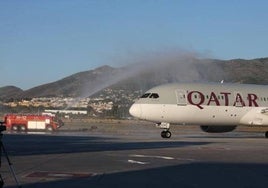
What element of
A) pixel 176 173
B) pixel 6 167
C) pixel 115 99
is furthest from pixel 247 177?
pixel 115 99

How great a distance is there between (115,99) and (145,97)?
105m

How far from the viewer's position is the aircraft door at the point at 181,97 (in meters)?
42.0

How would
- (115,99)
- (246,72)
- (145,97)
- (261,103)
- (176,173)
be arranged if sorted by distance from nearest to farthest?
(176,173)
(145,97)
(261,103)
(115,99)
(246,72)

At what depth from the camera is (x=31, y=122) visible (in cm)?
6775

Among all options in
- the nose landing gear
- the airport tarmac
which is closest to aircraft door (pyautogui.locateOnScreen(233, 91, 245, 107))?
the nose landing gear

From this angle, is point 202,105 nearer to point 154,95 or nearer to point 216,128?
point 154,95

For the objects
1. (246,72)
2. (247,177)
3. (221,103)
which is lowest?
(247,177)

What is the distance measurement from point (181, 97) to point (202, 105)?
1.64 m

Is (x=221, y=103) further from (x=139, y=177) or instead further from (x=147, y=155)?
(x=139, y=177)

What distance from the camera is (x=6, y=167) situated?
57.2 feet

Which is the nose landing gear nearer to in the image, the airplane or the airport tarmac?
the airplane

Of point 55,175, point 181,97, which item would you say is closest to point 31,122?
point 181,97

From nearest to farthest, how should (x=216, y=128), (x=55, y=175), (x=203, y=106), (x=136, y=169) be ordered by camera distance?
(x=55, y=175) < (x=136, y=169) < (x=203, y=106) < (x=216, y=128)

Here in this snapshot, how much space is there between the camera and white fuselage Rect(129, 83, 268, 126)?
41656 mm
